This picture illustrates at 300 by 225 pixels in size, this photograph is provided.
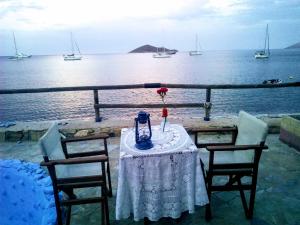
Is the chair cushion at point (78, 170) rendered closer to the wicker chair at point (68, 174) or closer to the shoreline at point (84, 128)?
the wicker chair at point (68, 174)

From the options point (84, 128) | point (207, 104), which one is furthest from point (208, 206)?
point (84, 128)

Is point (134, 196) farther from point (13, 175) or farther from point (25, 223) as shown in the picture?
point (13, 175)

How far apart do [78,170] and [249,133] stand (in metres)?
1.98

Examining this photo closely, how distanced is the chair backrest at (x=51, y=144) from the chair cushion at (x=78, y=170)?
148mm

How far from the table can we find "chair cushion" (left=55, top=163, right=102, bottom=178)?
55cm

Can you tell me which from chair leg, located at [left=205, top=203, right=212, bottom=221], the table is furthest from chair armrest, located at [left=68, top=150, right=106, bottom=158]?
chair leg, located at [left=205, top=203, right=212, bottom=221]

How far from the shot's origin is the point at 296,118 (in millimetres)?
4520

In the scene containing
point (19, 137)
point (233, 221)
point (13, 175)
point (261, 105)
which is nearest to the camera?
point (233, 221)

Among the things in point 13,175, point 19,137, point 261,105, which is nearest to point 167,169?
point 13,175

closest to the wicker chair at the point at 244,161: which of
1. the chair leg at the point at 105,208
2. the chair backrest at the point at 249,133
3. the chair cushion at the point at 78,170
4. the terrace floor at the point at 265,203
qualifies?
the chair backrest at the point at 249,133

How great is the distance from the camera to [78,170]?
2910 millimetres

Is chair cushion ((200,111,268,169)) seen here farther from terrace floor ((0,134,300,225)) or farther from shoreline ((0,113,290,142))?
shoreline ((0,113,290,142))

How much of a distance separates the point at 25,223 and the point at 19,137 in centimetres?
276

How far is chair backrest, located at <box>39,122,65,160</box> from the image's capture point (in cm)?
239
